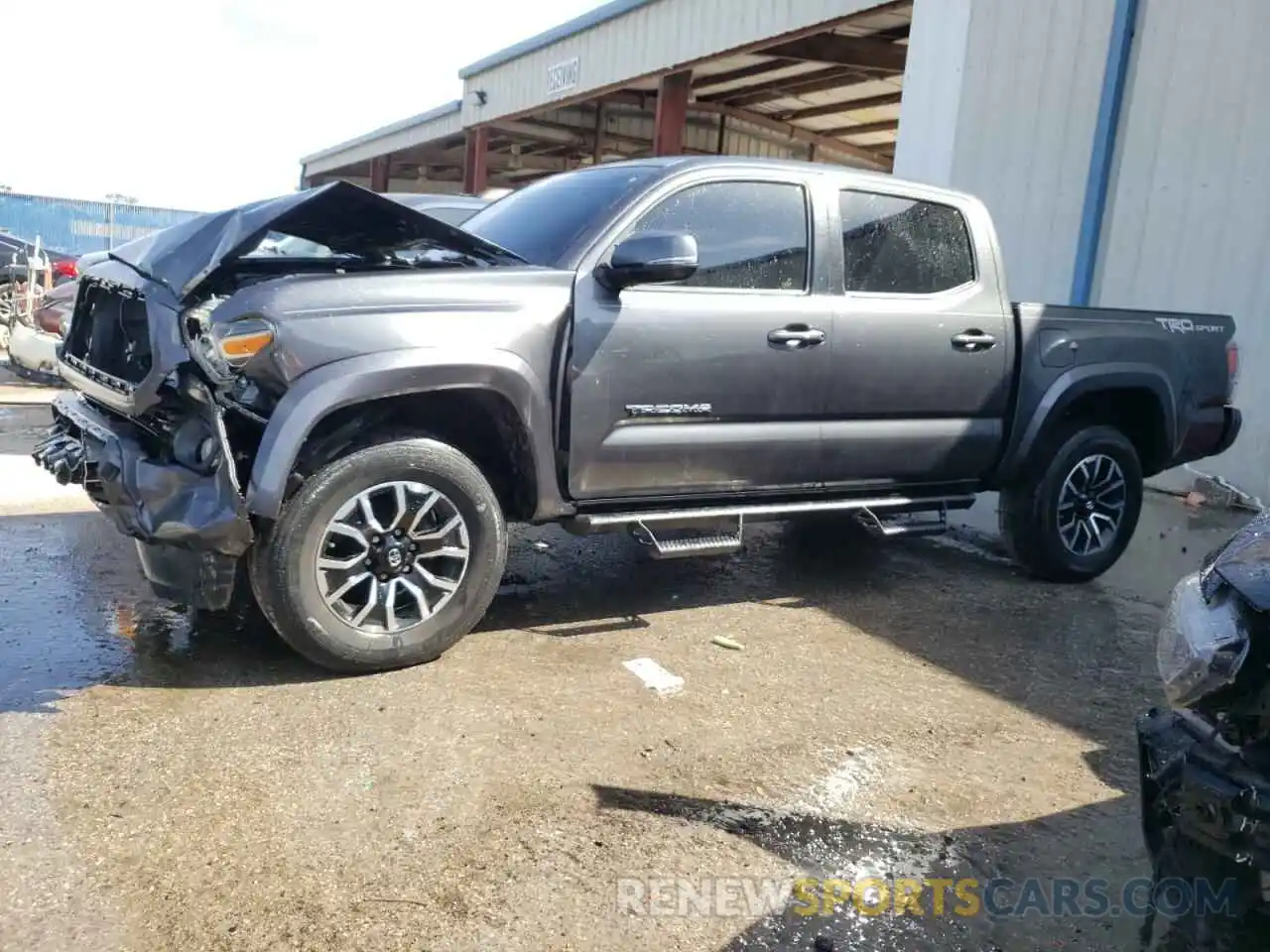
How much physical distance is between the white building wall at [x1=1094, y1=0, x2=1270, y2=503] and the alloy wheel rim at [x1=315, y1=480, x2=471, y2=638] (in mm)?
5636

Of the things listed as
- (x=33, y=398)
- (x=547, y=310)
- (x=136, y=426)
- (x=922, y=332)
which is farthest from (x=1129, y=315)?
(x=33, y=398)

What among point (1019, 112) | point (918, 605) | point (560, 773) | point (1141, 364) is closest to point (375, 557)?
point (560, 773)

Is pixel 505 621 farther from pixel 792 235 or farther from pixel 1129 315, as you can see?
pixel 1129 315

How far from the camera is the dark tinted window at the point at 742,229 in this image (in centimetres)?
434

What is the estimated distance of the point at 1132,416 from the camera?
19.1 feet

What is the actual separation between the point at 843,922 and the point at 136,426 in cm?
287

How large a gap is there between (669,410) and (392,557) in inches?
49.3

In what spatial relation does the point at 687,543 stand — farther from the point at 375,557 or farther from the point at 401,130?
the point at 401,130

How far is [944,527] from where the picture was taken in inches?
206

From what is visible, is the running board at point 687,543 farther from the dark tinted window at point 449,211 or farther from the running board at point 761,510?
the dark tinted window at point 449,211

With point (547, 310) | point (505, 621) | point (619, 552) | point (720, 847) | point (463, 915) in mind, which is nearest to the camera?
point (463, 915)

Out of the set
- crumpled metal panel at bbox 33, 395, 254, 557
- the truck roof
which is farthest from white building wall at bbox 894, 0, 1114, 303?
crumpled metal panel at bbox 33, 395, 254, 557

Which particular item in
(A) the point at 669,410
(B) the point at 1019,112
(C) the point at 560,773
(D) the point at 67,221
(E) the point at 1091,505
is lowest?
(C) the point at 560,773

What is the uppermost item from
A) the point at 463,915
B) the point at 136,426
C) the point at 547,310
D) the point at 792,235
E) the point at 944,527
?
the point at 792,235
